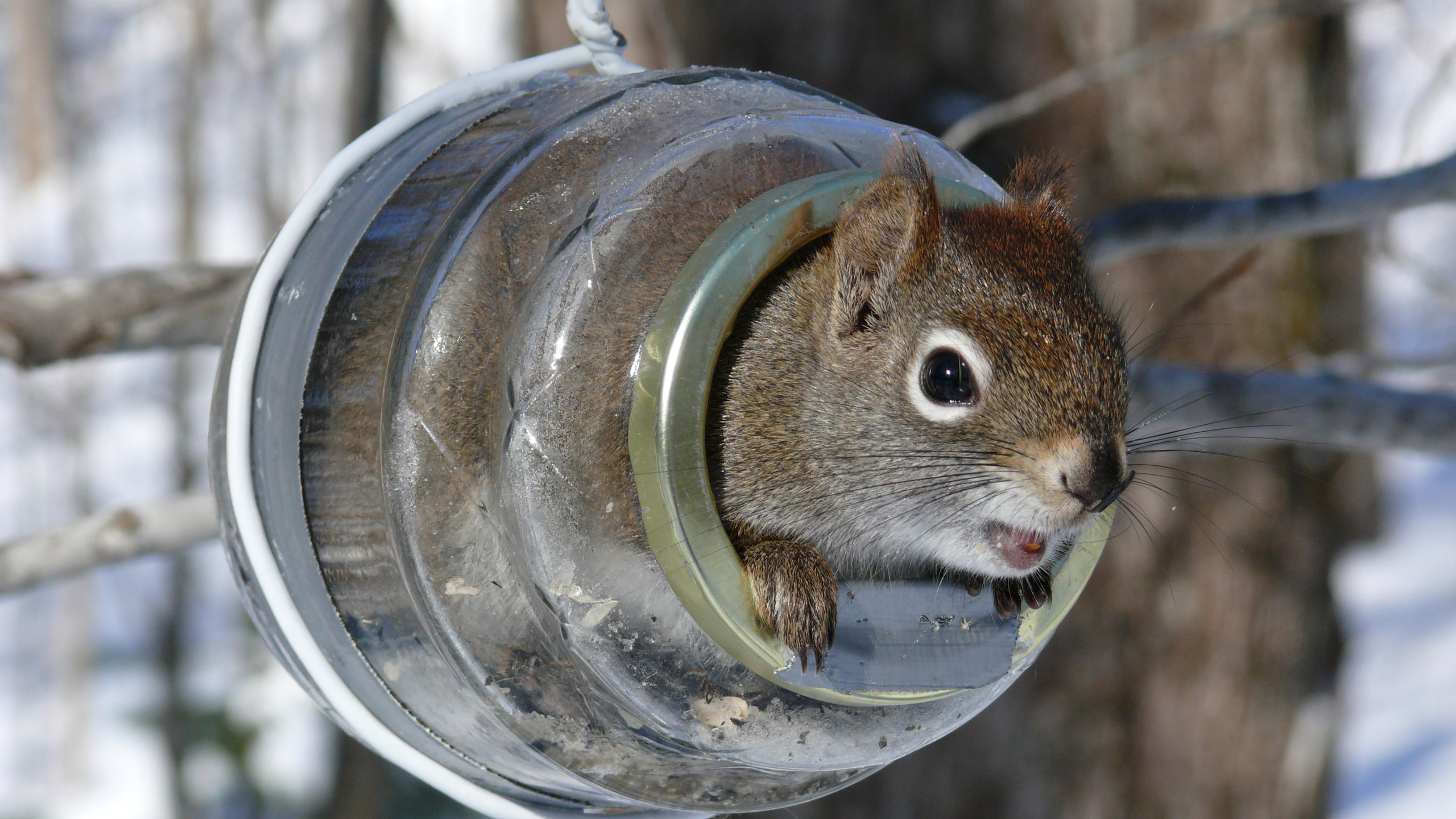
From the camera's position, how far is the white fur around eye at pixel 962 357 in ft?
3.80

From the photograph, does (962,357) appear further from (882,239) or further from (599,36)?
(599,36)

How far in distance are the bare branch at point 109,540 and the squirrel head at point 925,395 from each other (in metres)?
0.96

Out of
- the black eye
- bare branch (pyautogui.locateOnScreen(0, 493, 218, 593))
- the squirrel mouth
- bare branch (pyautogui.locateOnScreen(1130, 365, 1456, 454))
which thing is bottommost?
bare branch (pyautogui.locateOnScreen(0, 493, 218, 593))

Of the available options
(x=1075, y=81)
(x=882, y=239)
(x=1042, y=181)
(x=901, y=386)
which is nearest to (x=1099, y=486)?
(x=901, y=386)

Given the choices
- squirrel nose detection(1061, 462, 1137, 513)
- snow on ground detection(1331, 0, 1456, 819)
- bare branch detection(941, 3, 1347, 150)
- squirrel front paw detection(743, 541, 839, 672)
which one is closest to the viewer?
squirrel front paw detection(743, 541, 839, 672)

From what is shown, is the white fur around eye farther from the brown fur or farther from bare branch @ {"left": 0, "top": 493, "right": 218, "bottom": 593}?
bare branch @ {"left": 0, "top": 493, "right": 218, "bottom": 593}

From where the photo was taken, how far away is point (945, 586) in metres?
1.20

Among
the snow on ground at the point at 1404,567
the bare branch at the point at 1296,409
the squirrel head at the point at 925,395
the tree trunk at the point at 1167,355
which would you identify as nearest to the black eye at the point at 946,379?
the squirrel head at the point at 925,395

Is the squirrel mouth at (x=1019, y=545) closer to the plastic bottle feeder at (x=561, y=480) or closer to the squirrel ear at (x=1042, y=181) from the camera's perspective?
the plastic bottle feeder at (x=561, y=480)

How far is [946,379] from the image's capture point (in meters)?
1.18

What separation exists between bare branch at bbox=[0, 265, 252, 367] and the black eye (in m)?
1.09

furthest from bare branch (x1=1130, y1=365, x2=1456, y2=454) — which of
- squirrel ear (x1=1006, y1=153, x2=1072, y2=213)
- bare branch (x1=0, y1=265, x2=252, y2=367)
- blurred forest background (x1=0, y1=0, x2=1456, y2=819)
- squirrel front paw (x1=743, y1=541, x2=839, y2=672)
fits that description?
bare branch (x1=0, y1=265, x2=252, y2=367)

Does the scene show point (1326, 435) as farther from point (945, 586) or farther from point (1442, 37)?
point (1442, 37)

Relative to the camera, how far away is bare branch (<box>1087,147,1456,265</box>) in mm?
1833
